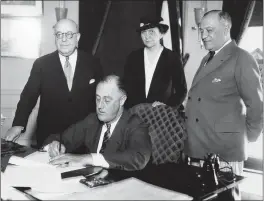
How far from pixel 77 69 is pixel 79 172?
1454 mm

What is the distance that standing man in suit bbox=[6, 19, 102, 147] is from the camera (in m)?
2.97

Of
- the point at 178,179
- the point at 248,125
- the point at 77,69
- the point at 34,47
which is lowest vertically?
the point at 178,179

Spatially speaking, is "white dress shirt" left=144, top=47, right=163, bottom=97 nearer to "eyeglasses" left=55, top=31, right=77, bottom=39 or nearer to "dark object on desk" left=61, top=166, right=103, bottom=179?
"eyeglasses" left=55, top=31, right=77, bottom=39

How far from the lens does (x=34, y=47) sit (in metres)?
5.45

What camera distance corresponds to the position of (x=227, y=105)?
2.54m

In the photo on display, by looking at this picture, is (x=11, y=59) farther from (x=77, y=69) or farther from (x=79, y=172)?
(x=79, y=172)

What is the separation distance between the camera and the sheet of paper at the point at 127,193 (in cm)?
147

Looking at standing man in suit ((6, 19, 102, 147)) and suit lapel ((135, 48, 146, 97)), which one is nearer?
standing man in suit ((6, 19, 102, 147))

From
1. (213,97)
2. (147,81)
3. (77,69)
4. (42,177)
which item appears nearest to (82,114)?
(77,69)

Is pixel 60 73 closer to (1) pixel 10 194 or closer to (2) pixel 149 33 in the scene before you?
(2) pixel 149 33

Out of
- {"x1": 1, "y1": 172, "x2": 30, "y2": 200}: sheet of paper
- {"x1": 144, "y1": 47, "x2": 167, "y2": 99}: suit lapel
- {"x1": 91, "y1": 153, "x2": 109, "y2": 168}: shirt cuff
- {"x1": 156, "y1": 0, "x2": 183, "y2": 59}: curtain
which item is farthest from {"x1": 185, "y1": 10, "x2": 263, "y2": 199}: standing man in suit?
{"x1": 156, "y1": 0, "x2": 183, "y2": 59}: curtain

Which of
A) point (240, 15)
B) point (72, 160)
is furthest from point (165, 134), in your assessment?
point (240, 15)

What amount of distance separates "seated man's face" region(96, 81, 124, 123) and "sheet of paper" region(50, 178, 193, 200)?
2.36 ft

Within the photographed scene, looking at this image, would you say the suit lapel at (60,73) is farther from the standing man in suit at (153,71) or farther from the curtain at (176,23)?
the curtain at (176,23)
